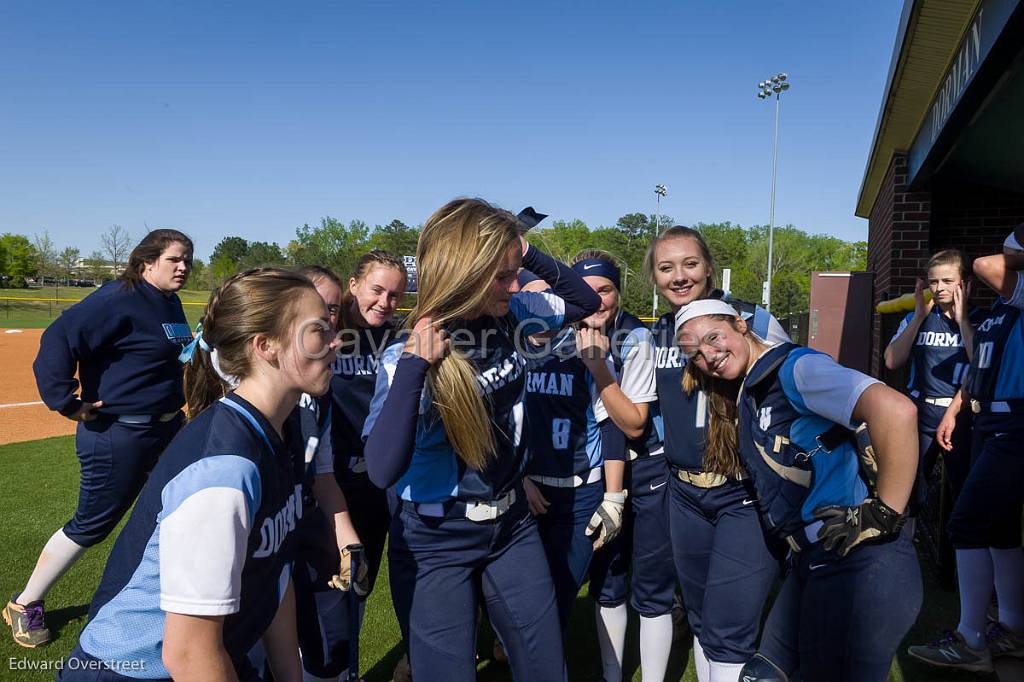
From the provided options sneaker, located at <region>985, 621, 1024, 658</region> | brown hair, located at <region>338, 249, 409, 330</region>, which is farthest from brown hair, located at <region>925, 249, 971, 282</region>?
brown hair, located at <region>338, 249, 409, 330</region>

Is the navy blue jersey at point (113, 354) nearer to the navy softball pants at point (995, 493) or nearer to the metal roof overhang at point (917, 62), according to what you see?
the navy softball pants at point (995, 493)

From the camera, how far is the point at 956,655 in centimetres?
337

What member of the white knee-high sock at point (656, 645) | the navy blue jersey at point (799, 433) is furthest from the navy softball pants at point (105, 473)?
the navy blue jersey at point (799, 433)

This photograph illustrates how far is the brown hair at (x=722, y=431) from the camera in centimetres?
265

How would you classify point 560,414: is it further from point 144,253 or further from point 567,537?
point 144,253

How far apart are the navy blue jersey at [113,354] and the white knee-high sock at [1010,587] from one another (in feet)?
14.9

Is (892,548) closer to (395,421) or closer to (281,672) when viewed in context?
(395,421)

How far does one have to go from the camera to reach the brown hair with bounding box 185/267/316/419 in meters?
1.77

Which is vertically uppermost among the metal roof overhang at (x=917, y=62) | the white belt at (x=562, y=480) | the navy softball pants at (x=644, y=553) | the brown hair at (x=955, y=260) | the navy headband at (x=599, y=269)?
the metal roof overhang at (x=917, y=62)

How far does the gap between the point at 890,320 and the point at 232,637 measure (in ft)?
22.5

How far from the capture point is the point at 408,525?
2178 millimetres

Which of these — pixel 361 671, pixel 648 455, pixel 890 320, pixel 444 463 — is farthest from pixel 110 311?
pixel 890 320

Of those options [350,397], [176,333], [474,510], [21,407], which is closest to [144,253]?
[176,333]

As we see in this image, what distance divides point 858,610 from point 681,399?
105 centimetres
